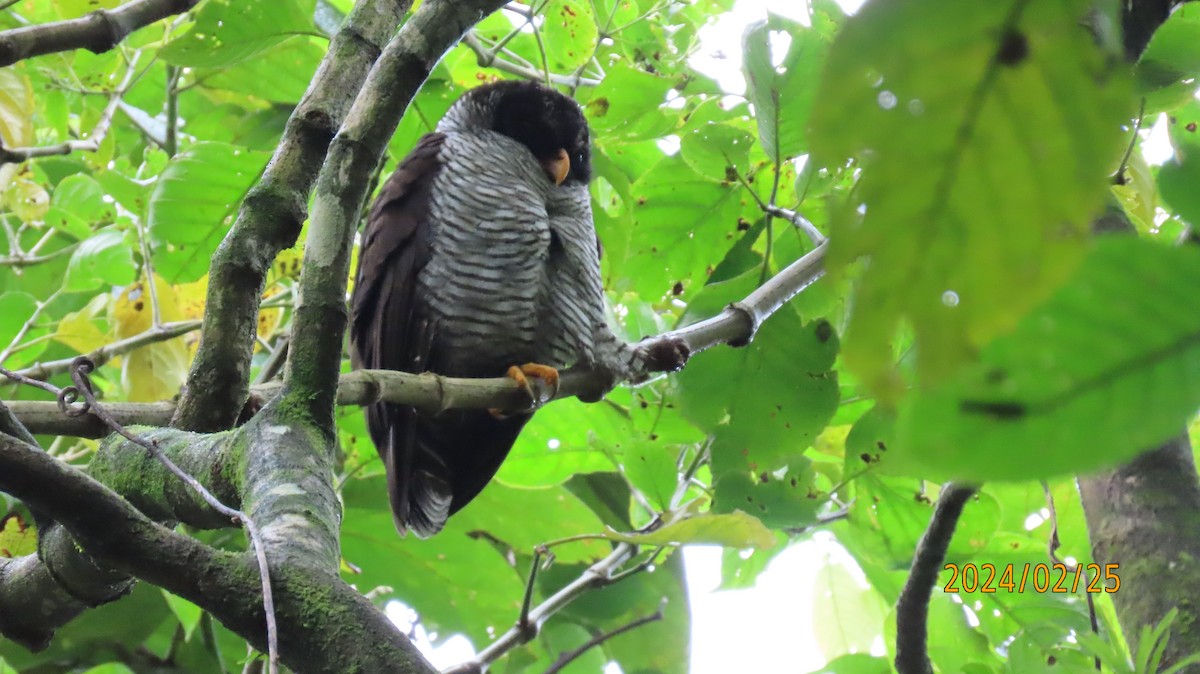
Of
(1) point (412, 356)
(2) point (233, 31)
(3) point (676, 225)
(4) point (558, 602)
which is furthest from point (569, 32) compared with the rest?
(4) point (558, 602)

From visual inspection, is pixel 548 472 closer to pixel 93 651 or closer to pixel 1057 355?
pixel 93 651

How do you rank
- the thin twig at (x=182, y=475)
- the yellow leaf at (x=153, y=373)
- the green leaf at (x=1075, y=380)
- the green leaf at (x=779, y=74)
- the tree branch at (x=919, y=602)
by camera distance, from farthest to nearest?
the yellow leaf at (x=153, y=373) < the green leaf at (x=779, y=74) < the tree branch at (x=919, y=602) < the thin twig at (x=182, y=475) < the green leaf at (x=1075, y=380)

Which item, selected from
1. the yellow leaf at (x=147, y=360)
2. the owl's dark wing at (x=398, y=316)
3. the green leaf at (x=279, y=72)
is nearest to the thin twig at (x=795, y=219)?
the owl's dark wing at (x=398, y=316)

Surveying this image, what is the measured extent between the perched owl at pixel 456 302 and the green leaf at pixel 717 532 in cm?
75

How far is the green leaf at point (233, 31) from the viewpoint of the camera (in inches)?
84.7

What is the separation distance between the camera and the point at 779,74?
1.79 m

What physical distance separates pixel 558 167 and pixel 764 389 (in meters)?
1.42

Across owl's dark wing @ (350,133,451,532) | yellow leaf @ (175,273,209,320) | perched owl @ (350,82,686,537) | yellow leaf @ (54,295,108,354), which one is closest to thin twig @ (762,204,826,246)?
perched owl @ (350,82,686,537)

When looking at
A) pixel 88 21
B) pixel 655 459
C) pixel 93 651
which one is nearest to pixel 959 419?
pixel 88 21

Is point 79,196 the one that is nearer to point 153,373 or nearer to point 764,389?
point 153,373

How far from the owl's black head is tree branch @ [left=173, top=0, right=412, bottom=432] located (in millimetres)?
1677

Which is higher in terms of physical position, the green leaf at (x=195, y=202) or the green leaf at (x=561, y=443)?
the green leaf at (x=195, y=202)

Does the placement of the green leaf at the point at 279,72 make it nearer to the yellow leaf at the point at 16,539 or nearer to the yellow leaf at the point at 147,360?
the yellow leaf at the point at 147,360
